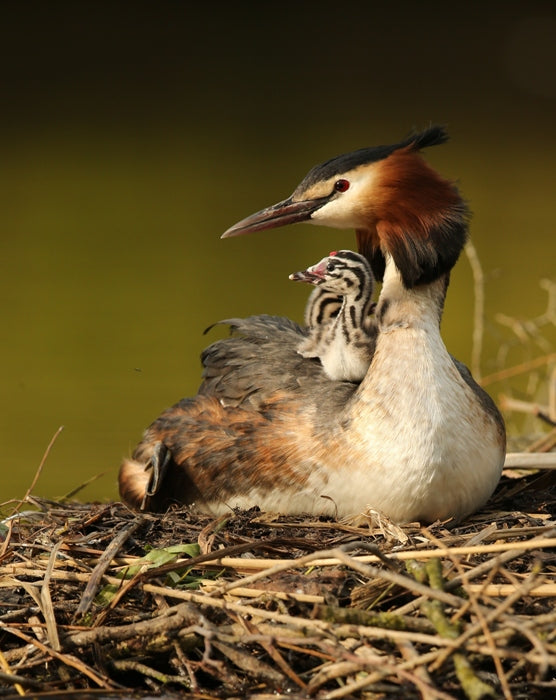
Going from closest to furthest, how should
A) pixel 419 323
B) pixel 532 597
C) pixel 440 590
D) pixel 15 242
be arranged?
pixel 440 590 < pixel 532 597 < pixel 419 323 < pixel 15 242

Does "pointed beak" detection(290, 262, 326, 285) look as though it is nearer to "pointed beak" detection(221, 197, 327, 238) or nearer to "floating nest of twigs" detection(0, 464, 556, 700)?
"pointed beak" detection(221, 197, 327, 238)

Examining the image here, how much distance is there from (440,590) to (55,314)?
444 centimetres

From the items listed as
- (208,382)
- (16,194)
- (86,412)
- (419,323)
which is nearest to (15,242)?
(16,194)

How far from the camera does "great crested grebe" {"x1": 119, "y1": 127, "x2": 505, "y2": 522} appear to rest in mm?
2873

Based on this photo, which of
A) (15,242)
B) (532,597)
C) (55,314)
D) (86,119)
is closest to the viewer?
(532,597)

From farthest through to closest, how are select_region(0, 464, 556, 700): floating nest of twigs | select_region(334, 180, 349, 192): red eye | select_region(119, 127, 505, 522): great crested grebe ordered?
select_region(334, 180, 349, 192): red eye < select_region(119, 127, 505, 522): great crested grebe < select_region(0, 464, 556, 700): floating nest of twigs

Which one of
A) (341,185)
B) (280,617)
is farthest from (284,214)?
(280,617)

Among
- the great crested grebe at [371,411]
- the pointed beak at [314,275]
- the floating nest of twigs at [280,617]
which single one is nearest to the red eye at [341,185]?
the great crested grebe at [371,411]

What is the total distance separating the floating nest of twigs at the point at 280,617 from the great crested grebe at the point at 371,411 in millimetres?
211

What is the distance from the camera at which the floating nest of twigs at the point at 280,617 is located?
2078 millimetres

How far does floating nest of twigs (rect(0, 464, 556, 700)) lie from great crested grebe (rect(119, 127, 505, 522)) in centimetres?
21

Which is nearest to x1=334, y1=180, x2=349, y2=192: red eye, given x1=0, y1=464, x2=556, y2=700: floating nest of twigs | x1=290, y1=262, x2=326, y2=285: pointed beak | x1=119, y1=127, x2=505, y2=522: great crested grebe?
x1=119, y1=127, x2=505, y2=522: great crested grebe

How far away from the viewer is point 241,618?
226 centimetres

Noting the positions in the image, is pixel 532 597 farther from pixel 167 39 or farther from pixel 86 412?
pixel 167 39
